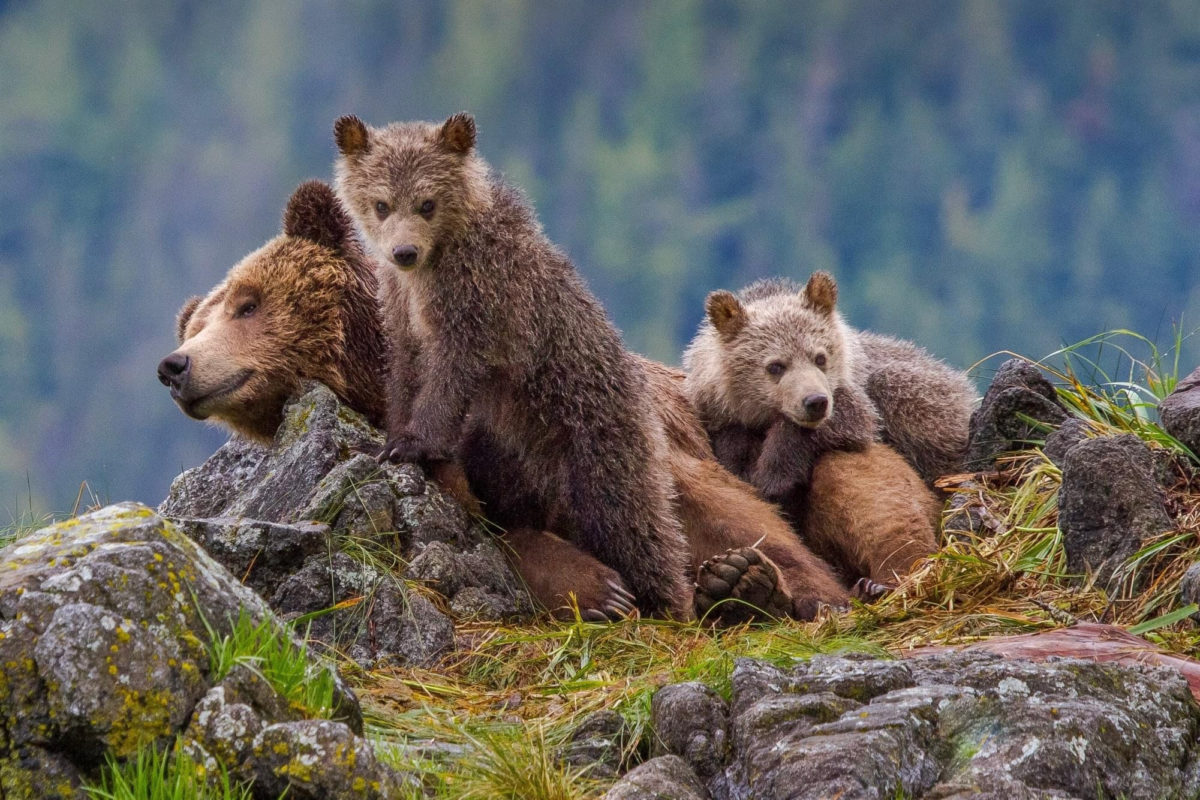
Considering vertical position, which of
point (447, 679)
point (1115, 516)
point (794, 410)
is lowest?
point (447, 679)

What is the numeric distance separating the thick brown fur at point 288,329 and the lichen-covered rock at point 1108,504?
3.26m

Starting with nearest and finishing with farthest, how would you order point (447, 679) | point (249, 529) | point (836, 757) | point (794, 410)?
point (836, 757) → point (447, 679) → point (249, 529) → point (794, 410)

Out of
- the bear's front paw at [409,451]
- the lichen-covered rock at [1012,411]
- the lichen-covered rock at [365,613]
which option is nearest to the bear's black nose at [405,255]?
the bear's front paw at [409,451]

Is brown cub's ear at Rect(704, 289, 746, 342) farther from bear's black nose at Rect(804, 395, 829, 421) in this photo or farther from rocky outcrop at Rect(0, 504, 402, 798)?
rocky outcrop at Rect(0, 504, 402, 798)

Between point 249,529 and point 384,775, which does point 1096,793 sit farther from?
A: point 249,529

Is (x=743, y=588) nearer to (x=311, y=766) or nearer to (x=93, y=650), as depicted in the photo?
(x=311, y=766)

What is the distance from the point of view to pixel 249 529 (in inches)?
199

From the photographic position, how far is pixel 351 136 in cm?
575

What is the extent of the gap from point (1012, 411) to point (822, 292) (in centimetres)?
130

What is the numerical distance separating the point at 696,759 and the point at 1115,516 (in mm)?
2555

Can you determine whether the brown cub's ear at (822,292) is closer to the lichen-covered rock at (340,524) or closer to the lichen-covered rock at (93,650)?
the lichen-covered rock at (340,524)

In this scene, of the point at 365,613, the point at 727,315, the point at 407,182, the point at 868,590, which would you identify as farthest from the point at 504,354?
the point at 727,315

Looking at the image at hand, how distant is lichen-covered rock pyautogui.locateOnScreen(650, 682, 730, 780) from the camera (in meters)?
3.36

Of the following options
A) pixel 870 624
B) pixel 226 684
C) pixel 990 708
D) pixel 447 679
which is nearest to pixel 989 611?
pixel 870 624
